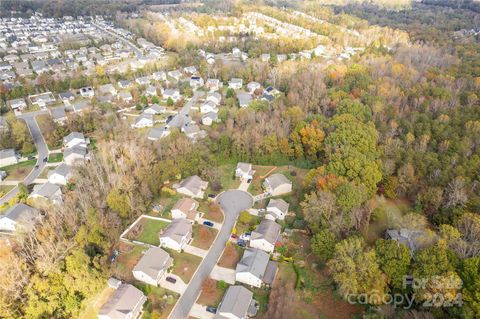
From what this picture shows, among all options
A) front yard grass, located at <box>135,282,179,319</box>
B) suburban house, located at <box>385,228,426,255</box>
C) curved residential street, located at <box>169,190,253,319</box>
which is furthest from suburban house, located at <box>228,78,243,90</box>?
front yard grass, located at <box>135,282,179,319</box>

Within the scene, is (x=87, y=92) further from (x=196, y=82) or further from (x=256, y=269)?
(x=256, y=269)

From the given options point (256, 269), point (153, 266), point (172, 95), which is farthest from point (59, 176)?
point (172, 95)

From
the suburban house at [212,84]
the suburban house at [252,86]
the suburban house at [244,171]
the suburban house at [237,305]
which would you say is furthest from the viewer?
the suburban house at [212,84]

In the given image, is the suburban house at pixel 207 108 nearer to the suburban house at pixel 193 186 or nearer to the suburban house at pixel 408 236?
the suburban house at pixel 193 186

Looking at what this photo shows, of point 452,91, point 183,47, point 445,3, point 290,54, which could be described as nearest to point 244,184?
point 452,91

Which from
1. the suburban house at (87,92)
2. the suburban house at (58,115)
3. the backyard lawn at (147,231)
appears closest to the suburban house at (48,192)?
the backyard lawn at (147,231)
